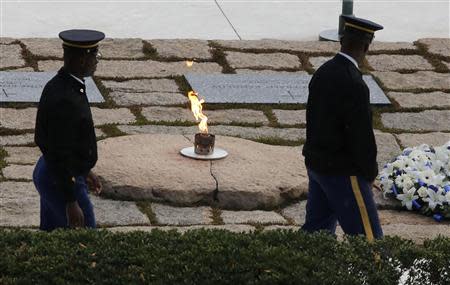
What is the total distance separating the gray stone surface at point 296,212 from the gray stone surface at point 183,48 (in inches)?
146

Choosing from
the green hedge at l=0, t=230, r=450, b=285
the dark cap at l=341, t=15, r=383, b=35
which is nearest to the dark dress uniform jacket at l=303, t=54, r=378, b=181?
the dark cap at l=341, t=15, r=383, b=35

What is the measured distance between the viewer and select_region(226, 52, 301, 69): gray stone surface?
1228 centimetres

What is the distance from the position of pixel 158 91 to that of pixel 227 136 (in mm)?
1530

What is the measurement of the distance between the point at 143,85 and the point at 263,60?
1447mm

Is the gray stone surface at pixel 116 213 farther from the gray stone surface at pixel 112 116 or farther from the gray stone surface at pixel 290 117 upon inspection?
the gray stone surface at pixel 290 117

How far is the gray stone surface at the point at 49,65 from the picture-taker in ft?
38.5

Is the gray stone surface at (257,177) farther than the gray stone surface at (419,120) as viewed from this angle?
No

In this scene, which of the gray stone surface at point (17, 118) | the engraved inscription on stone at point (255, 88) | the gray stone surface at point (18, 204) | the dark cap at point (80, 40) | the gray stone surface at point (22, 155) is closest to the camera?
the dark cap at point (80, 40)

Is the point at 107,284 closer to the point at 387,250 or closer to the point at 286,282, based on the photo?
the point at 286,282

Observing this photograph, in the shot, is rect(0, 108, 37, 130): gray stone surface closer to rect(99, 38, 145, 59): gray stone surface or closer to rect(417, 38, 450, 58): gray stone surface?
rect(99, 38, 145, 59): gray stone surface

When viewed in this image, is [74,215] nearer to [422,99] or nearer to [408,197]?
[408,197]

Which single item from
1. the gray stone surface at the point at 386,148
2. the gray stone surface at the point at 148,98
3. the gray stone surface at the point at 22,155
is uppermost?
the gray stone surface at the point at 386,148

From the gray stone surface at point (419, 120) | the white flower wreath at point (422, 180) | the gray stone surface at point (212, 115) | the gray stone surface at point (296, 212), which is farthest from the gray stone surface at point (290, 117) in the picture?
the gray stone surface at point (296, 212)

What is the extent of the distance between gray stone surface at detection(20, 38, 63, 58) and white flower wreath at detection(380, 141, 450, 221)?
4.08 m
